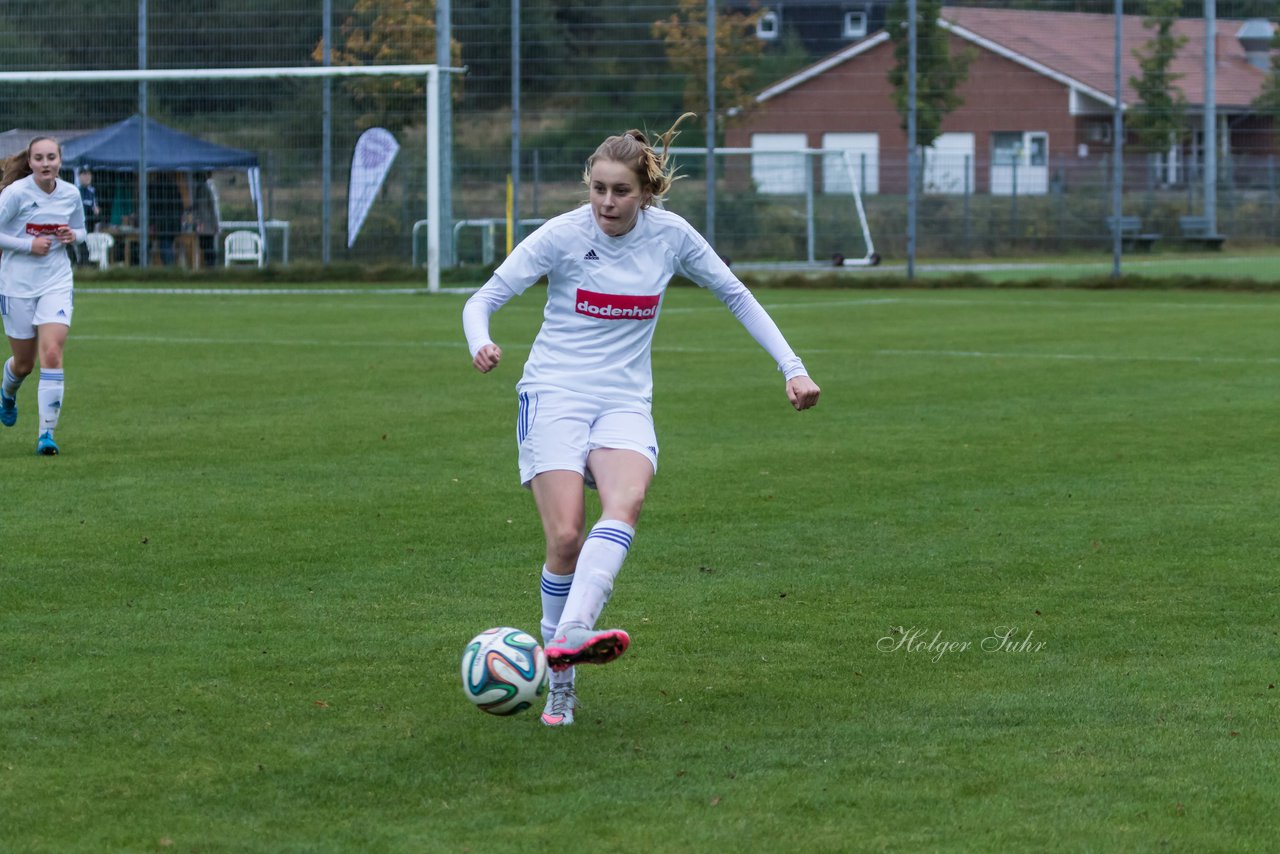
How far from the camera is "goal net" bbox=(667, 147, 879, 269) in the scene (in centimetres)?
3047

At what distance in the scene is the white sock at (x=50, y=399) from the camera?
10859mm

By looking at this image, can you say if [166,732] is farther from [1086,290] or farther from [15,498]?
[1086,290]

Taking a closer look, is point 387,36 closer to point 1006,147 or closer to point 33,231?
point 1006,147

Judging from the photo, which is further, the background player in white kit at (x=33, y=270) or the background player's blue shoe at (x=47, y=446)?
the background player in white kit at (x=33, y=270)

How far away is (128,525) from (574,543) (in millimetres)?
3671

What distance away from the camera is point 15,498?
9117mm

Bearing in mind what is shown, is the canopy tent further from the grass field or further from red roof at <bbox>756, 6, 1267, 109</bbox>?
the grass field

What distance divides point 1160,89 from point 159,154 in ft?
51.9

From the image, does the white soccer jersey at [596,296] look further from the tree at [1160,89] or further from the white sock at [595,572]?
the tree at [1160,89]

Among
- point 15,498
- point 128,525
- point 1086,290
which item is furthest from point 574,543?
point 1086,290

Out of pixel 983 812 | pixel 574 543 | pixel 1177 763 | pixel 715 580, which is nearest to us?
pixel 983 812

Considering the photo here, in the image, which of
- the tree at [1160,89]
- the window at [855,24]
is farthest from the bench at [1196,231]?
the window at [855,24]

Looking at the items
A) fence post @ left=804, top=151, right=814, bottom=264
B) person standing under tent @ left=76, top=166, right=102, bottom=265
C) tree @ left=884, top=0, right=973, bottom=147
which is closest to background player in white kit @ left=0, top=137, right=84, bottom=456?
person standing under tent @ left=76, top=166, right=102, bottom=265

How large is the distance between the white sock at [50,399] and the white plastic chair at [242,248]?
61.7 ft
